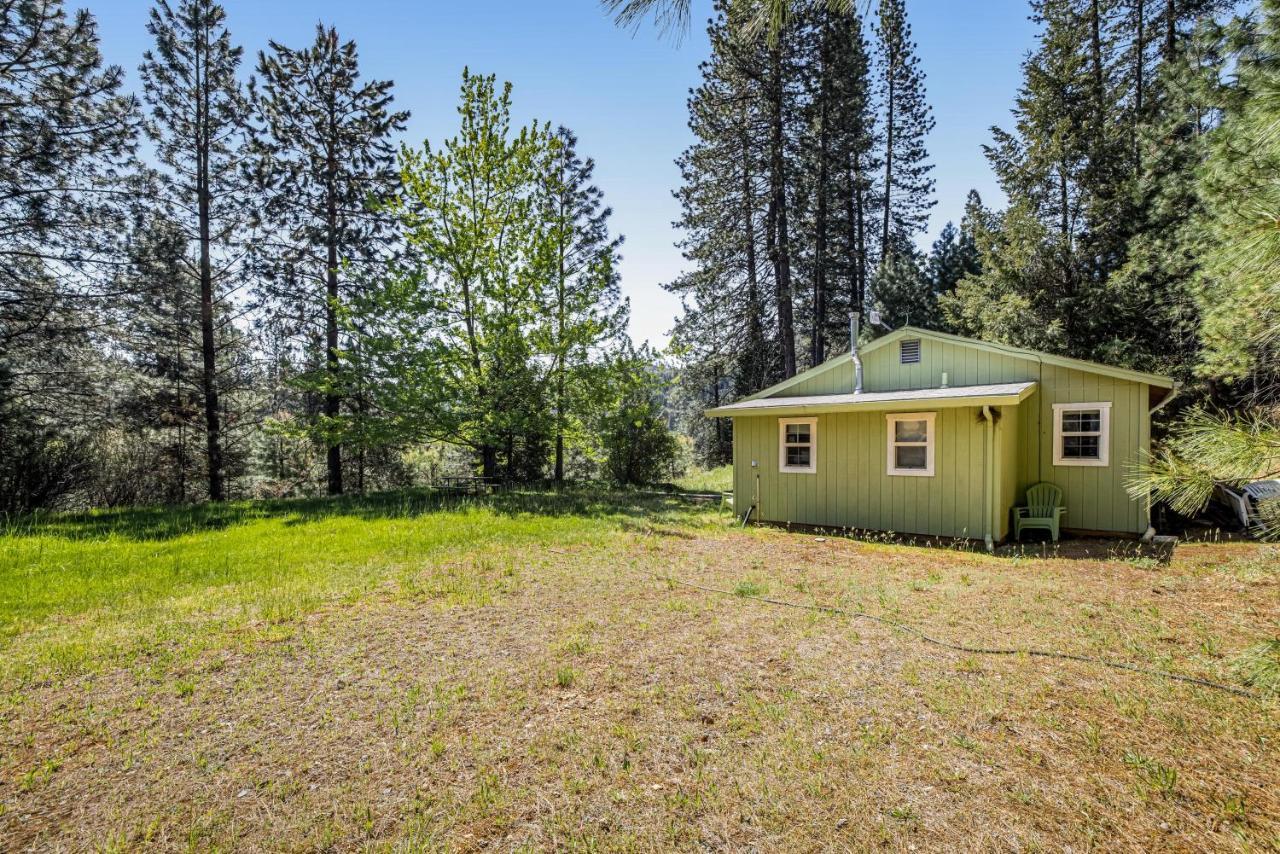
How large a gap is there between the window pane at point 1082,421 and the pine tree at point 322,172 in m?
17.4

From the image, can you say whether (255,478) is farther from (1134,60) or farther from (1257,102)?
(1134,60)

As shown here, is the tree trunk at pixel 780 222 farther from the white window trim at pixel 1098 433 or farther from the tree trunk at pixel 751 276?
the white window trim at pixel 1098 433

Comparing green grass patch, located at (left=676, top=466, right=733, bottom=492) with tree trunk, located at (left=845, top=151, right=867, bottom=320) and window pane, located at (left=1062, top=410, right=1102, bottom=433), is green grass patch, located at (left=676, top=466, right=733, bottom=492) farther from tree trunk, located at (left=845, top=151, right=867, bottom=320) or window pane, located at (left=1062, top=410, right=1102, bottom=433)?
window pane, located at (left=1062, top=410, right=1102, bottom=433)

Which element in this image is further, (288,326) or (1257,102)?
(288,326)

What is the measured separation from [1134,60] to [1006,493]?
14764 mm

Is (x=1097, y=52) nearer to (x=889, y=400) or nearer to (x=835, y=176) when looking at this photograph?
(x=835, y=176)

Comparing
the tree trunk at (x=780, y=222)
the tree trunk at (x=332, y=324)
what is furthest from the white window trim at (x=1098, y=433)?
the tree trunk at (x=332, y=324)

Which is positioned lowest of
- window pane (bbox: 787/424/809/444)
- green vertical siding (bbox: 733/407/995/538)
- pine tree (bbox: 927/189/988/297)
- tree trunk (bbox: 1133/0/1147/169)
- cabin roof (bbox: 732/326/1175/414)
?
green vertical siding (bbox: 733/407/995/538)

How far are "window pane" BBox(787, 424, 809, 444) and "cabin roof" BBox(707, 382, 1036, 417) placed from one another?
0.47 meters

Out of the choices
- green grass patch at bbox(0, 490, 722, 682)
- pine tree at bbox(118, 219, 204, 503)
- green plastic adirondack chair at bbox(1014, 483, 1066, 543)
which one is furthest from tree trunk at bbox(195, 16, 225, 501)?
green plastic adirondack chair at bbox(1014, 483, 1066, 543)

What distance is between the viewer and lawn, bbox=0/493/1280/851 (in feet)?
7.45

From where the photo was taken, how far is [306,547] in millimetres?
7461

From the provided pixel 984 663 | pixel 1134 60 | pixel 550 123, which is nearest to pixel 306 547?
pixel 984 663

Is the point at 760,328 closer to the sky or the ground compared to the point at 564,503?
closer to the sky
